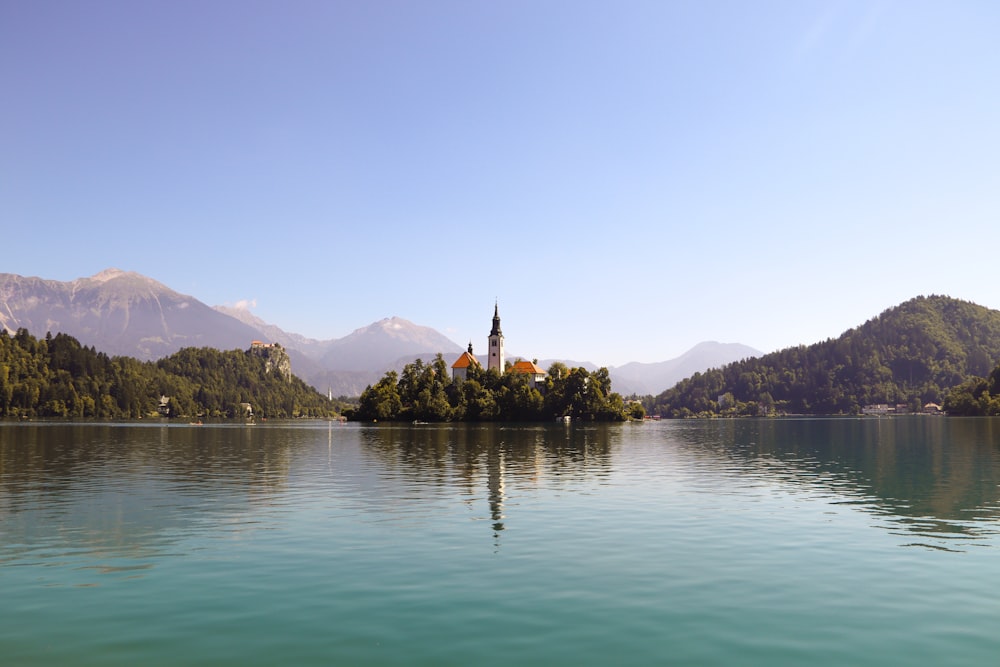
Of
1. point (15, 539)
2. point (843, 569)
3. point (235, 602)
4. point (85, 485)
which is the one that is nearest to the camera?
point (235, 602)

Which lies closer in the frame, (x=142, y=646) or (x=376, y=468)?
(x=142, y=646)

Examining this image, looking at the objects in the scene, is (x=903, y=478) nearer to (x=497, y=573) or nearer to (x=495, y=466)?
(x=495, y=466)

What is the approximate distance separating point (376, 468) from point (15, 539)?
38.2 meters

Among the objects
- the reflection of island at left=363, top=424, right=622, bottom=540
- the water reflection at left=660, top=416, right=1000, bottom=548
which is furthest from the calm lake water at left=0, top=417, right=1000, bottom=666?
the reflection of island at left=363, top=424, right=622, bottom=540

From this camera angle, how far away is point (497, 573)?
2442 cm

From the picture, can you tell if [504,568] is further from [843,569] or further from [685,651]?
[843,569]

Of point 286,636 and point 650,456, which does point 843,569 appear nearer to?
point 286,636

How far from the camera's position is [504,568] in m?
25.2

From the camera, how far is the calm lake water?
17.0 metres

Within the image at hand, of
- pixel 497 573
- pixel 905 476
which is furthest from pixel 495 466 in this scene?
pixel 497 573

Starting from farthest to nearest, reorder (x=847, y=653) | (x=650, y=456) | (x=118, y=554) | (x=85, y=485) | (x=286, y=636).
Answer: (x=650, y=456) → (x=85, y=485) → (x=118, y=554) → (x=286, y=636) → (x=847, y=653)

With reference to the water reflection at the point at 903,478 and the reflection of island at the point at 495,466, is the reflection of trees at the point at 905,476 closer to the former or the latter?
the water reflection at the point at 903,478

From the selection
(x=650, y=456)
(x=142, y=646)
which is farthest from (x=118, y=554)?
(x=650, y=456)

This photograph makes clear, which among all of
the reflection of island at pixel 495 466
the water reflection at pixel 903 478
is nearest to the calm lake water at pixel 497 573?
the water reflection at pixel 903 478
